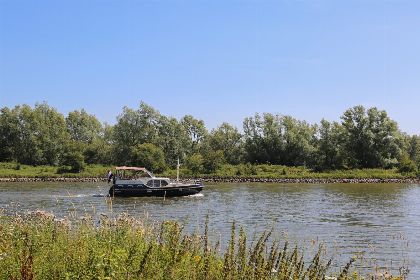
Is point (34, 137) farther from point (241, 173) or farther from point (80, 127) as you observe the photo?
point (241, 173)

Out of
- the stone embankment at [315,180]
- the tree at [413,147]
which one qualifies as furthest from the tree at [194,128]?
the tree at [413,147]

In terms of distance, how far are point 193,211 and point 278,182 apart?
4729 cm

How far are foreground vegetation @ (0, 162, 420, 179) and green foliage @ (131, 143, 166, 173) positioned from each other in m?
1.80

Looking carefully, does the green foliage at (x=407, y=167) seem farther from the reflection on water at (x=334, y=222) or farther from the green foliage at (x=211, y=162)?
the reflection on water at (x=334, y=222)

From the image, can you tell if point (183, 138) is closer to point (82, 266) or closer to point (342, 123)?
point (342, 123)

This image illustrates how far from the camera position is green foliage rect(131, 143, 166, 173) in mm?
90625

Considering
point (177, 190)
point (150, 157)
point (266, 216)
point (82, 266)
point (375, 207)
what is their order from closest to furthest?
point (82, 266) → point (266, 216) → point (375, 207) → point (177, 190) → point (150, 157)

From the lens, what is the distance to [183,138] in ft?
353

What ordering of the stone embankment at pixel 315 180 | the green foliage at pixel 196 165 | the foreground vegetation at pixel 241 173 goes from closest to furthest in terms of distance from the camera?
the stone embankment at pixel 315 180
the foreground vegetation at pixel 241 173
the green foliage at pixel 196 165

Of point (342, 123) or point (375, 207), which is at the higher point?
point (342, 123)

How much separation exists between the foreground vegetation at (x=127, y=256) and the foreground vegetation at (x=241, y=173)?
73448 millimetres

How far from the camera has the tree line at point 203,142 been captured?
9512 cm

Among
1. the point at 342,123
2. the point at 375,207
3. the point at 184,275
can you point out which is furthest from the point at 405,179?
the point at 184,275

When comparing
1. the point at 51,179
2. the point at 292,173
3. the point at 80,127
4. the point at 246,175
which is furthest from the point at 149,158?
the point at 80,127
